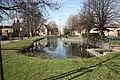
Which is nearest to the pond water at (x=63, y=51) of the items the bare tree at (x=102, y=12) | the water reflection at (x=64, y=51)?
the water reflection at (x=64, y=51)

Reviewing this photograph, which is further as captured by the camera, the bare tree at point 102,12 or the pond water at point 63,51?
the bare tree at point 102,12

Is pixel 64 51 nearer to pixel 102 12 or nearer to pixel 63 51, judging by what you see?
pixel 63 51

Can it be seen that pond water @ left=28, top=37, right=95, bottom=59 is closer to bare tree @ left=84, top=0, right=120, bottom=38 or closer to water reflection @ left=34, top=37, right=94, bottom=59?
water reflection @ left=34, top=37, right=94, bottom=59

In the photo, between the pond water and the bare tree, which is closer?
the pond water

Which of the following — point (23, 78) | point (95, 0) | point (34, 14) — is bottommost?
point (23, 78)

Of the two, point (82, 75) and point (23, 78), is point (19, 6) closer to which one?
point (23, 78)

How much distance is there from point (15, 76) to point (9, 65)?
123 inches

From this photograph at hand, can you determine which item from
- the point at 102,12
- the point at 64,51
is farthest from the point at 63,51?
the point at 102,12

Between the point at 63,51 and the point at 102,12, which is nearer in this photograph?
the point at 63,51

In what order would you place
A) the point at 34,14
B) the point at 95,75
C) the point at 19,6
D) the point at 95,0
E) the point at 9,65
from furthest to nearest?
1. the point at 95,0
2. the point at 9,65
3. the point at 95,75
4. the point at 34,14
5. the point at 19,6

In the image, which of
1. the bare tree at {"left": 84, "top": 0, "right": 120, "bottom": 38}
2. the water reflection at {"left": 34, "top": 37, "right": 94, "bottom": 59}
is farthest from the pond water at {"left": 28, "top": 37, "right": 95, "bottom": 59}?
the bare tree at {"left": 84, "top": 0, "right": 120, "bottom": 38}

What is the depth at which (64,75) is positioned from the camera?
10000 millimetres

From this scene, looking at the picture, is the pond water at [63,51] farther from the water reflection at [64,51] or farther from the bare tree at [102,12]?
the bare tree at [102,12]

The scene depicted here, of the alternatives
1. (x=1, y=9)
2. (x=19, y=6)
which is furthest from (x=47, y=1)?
(x=1, y=9)
